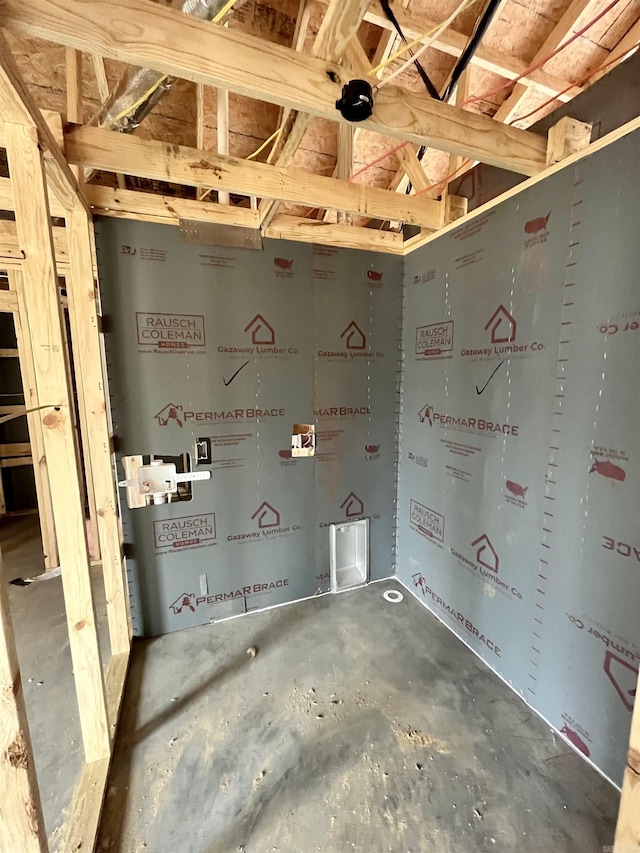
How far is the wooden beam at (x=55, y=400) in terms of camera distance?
3.66ft

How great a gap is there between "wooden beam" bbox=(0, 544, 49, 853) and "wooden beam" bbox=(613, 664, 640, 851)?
131cm

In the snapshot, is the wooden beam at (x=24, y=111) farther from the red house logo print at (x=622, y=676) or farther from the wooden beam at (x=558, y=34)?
the red house logo print at (x=622, y=676)

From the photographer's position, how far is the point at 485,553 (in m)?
1.98

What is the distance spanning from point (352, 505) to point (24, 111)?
8.09 feet

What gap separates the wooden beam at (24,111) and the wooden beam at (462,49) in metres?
1.32

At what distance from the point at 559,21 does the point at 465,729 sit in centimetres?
318

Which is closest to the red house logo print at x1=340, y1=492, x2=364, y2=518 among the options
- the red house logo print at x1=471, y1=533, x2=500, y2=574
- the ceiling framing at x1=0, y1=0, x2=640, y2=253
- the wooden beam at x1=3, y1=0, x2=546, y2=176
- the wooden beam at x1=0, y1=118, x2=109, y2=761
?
the red house logo print at x1=471, y1=533, x2=500, y2=574

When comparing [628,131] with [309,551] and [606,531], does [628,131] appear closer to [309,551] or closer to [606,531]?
[606,531]

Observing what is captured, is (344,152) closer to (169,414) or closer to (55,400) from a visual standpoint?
(169,414)

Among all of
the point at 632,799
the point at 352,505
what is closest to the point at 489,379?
the point at 352,505

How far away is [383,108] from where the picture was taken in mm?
1183

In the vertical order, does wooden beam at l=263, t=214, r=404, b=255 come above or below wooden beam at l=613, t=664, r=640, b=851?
above

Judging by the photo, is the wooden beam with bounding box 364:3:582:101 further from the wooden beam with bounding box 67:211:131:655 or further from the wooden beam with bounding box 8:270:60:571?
the wooden beam with bounding box 8:270:60:571

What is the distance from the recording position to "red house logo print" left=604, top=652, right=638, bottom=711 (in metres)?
1.33
